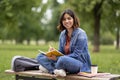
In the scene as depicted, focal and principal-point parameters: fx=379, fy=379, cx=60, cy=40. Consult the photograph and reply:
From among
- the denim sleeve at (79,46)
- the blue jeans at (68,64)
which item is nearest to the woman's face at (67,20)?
the denim sleeve at (79,46)

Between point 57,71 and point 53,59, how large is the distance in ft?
1.77

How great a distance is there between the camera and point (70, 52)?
693 cm

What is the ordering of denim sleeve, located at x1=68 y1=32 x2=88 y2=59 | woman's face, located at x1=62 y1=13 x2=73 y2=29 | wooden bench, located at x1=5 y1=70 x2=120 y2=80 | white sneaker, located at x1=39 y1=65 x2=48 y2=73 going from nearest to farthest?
wooden bench, located at x1=5 y1=70 x2=120 y2=80
denim sleeve, located at x1=68 y1=32 x2=88 y2=59
woman's face, located at x1=62 y1=13 x2=73 y2=29
white sneaker, located at x1=39 y1=65 x2=48 y2=73

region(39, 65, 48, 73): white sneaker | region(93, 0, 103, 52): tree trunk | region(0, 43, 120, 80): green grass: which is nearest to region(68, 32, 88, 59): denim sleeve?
region(39, 65, 48, 73): white sneaker

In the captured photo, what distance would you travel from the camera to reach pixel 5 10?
102 ft

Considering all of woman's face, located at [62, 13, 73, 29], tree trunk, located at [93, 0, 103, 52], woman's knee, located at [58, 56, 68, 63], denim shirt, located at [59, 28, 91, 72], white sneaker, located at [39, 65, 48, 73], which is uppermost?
tree trunk, located at [93, 0, 103, 52]

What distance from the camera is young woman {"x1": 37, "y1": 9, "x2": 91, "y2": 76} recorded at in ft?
21.2

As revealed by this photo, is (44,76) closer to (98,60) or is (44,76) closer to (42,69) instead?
(42,69)

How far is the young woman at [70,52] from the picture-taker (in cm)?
646

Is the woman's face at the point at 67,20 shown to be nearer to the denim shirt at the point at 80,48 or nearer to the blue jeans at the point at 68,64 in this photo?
the denim shirt at the point at 80,48

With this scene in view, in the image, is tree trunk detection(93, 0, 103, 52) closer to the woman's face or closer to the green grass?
the green grass

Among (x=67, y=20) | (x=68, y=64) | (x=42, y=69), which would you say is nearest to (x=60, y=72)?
(x=68, y=64)

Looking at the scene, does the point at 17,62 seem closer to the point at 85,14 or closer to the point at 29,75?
the point at 29,75

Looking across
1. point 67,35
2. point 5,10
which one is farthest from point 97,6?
point 67,35
